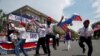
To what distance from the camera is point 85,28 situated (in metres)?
15.8

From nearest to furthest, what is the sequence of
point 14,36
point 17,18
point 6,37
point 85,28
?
point 85,28
point 14,36
point 6,37
point 17,18

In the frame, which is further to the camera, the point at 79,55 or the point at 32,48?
the point at 32,48

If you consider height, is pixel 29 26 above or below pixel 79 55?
above

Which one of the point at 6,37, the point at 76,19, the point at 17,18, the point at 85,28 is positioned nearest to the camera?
the point at 85,28

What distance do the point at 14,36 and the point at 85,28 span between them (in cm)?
491

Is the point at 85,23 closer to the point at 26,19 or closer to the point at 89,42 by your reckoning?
the point at 89,42

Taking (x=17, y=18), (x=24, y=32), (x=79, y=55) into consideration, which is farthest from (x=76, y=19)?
(x=24, y=32)

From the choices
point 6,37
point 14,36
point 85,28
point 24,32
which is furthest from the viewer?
point 6,37

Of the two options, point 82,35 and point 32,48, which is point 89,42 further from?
point 32,48

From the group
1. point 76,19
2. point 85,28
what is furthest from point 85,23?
point 76,19

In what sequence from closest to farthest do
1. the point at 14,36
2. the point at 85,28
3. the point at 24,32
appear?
the point at 24,32 < the point at 85,28 < the point at 14,36

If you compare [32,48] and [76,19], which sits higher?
[76,19]

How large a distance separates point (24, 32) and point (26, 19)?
905 cm

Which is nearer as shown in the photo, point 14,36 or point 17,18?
point 14,36
